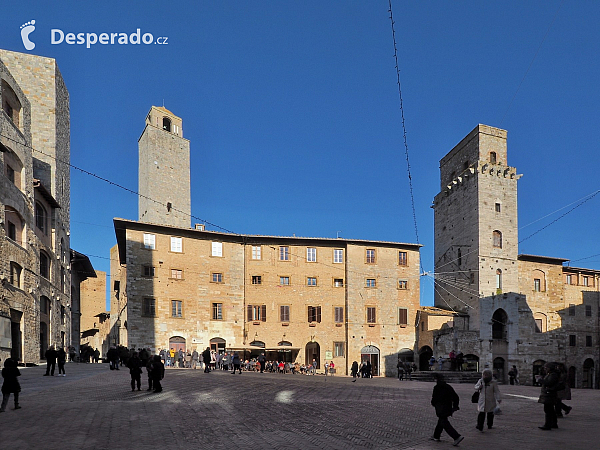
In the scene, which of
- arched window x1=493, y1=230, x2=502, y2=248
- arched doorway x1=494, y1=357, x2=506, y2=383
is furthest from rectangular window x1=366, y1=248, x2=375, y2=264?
arched doorway x1=494, y1=357, x2=506, y2=383

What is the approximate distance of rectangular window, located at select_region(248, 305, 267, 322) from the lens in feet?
138

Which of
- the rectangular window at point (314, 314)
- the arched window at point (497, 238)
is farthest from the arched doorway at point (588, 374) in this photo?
the rectangular window at point (314, 314)

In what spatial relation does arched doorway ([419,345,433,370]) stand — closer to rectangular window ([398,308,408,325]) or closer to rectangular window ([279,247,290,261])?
rectangular window ([398,308,408,325])

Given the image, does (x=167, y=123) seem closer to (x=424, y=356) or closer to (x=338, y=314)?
(x=338, y=314)

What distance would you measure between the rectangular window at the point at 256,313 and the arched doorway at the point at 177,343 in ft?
17.5

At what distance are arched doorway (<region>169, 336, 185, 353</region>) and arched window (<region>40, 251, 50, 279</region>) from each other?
9.94m

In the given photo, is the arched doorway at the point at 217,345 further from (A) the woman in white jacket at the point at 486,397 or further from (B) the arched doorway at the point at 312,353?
(A) the woman in white jacket at the point at 486,397

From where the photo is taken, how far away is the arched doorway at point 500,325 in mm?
44688

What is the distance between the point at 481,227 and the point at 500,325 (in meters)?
8.10

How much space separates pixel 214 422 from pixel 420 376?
2557 centimetres

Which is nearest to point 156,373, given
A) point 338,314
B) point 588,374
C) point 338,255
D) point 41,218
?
point 41,218

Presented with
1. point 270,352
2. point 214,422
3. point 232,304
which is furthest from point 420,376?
point 214,422

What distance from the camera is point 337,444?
989cm

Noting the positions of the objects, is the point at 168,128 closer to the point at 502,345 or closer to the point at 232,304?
the point at 232,304
